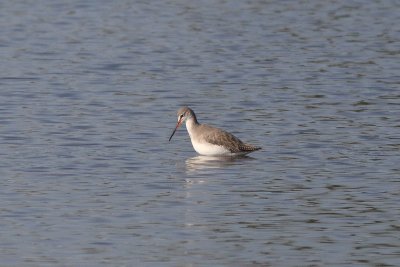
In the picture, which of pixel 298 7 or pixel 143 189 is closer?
pixel 143 189

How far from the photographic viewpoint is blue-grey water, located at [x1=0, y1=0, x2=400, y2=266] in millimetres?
14930

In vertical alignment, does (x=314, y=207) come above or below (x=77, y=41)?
below

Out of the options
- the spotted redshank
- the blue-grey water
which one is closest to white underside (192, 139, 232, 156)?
the spotted redshank

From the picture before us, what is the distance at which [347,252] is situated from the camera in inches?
567

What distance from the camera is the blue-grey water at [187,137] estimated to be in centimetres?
1493

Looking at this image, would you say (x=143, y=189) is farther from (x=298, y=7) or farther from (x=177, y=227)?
(x=298, y=7)

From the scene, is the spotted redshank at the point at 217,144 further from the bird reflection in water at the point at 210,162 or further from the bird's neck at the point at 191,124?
the bird's neck at the point at 191,124

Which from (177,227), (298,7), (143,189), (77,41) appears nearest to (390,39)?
(298,7)

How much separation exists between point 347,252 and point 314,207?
235 cm

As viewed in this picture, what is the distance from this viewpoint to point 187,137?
22906mm

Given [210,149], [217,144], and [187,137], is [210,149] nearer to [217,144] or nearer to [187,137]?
[217,144]

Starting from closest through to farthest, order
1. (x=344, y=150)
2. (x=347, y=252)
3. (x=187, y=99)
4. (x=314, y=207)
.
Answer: (x=347, y=252) < (x=314, y=207) < (x=344, y=150) < (x=187, y=99)

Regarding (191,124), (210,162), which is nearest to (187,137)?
(191,124)

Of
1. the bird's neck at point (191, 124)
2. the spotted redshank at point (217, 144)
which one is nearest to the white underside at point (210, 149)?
the spotted redshank at point (217, 144)
